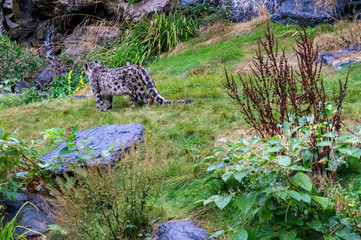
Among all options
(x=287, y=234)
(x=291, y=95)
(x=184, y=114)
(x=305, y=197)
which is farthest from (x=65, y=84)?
(x=305, y=197)

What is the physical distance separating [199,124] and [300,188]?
12.6ft

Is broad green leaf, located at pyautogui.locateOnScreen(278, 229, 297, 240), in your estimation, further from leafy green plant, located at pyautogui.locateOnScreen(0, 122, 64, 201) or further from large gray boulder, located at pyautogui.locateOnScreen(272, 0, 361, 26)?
large gray boulder, located at pyautogui.locateOnScreen(272, 0, 361, 26)

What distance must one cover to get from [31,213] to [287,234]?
124 inches

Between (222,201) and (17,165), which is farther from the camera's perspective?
(17,165)

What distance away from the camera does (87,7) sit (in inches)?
652

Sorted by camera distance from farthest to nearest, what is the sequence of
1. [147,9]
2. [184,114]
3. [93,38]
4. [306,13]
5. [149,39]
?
[93,38], [147,9], [149,39], [306,13], [184,114]

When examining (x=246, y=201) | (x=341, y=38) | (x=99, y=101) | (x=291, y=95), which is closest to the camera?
(x=246, y=201)

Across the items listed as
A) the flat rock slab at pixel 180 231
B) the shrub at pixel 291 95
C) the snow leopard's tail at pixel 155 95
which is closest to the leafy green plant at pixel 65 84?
the snow leopard's tail at pixel 155 95

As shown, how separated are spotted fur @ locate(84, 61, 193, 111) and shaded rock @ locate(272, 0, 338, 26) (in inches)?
226

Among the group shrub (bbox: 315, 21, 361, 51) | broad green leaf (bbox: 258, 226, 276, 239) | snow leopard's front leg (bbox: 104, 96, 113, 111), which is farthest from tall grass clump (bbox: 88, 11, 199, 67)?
broad green leaf (bbox: 258, 226, 276, 239)

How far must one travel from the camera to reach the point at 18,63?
48.0ft

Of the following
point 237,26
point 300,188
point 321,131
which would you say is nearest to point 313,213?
point 300,188

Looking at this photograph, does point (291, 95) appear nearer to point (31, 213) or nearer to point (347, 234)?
point (347, 234)

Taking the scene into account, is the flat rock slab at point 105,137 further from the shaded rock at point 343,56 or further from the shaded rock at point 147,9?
the shaded rock at point 147,9
